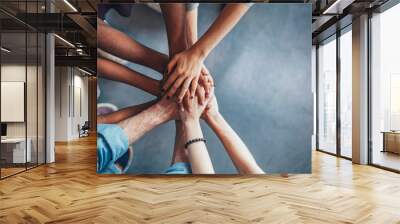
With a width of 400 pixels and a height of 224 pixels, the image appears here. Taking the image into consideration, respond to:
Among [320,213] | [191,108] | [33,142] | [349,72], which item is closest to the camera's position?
[320,213]

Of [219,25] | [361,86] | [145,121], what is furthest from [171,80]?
[361,86]

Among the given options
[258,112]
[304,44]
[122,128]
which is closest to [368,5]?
[304,44]

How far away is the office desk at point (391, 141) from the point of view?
743cm

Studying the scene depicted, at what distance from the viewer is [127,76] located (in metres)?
5.97

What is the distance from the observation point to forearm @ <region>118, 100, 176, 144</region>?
594cm

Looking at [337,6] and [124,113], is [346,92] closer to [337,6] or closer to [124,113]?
[337,6]

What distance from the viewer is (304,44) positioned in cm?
598

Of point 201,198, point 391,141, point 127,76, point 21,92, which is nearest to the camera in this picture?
point 201,198

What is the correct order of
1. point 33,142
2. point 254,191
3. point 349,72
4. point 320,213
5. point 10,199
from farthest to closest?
1. point 349,72
2. point 33,142
3. point 254,191
4. point 10,199
5. point 320,213

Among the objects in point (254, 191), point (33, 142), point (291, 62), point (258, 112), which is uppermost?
point (291, 62)

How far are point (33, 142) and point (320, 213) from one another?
5777 millimetres

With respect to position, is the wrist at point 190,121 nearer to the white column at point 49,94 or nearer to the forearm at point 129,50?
the forearm at point 129,50

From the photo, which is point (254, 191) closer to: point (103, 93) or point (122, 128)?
point (122, 128)

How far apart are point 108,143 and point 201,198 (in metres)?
2.10
